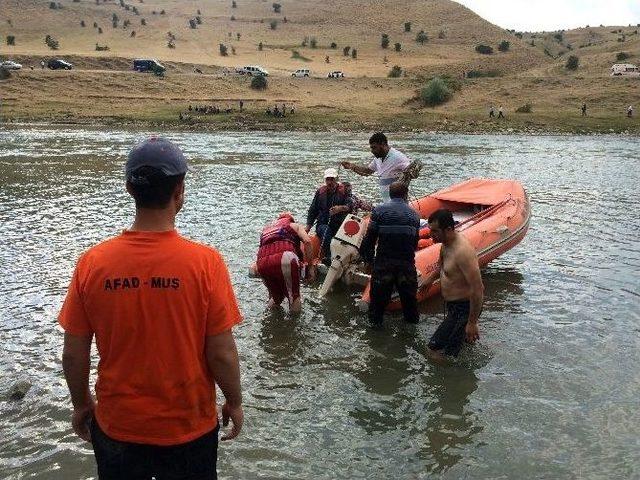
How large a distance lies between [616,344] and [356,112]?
41.9m

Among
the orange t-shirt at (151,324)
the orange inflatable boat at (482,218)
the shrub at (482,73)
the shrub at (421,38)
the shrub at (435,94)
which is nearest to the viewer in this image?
the orange t-shirt at (151,324)

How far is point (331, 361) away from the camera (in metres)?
6.73

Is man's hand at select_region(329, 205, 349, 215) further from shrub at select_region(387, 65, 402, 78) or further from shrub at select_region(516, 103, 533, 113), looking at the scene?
shrub at select_region(387, 65, 402, 78)

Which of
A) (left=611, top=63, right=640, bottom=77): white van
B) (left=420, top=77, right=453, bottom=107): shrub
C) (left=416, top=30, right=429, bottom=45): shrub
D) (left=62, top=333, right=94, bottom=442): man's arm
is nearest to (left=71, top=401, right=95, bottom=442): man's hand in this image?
(left=62, top=333, right=94, bottom=442): man's arm

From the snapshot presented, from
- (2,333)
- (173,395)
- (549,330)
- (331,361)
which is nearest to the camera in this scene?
(173,395)

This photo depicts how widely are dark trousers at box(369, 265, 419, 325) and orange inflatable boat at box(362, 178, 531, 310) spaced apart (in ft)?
0.72

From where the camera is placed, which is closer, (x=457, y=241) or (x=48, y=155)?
(x=457, y=241)

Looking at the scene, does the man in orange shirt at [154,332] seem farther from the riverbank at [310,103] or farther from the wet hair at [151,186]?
the riverbank at [310,103]

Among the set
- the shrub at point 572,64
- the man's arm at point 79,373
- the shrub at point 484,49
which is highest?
the shrub at point 484,49

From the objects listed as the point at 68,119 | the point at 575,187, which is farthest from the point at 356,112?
the point at 575,187

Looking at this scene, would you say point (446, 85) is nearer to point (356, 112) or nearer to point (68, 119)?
point (356, 112)

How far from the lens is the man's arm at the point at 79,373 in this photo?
2.78 metres

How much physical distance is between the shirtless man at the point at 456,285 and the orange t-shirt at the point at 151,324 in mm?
3667

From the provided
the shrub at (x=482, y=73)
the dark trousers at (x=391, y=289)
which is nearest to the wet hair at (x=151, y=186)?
the dark trousers at (x=391, y=289)
